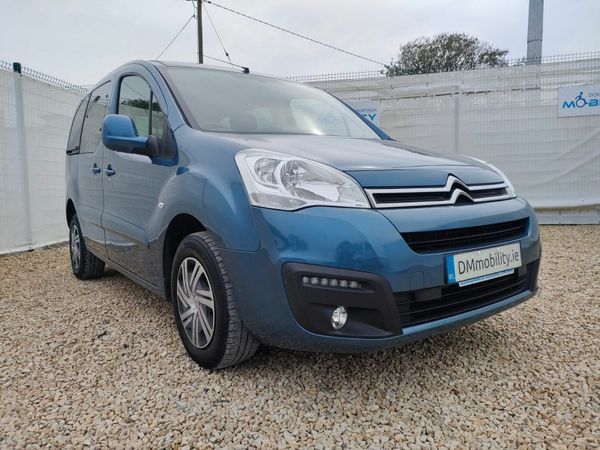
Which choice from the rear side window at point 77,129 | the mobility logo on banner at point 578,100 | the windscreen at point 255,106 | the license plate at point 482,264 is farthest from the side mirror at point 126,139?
the mobility logo on banner at point 578,100

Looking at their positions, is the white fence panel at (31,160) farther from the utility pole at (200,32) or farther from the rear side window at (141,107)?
the utility pole at (200,32)

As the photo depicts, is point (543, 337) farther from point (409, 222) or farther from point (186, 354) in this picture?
point (186, 354)

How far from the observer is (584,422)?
1701mm

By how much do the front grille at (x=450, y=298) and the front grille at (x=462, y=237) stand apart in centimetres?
16

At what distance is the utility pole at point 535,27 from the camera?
1007 centimetres

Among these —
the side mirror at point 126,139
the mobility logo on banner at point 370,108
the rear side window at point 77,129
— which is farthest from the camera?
the mobility logo on banner at point 370,108

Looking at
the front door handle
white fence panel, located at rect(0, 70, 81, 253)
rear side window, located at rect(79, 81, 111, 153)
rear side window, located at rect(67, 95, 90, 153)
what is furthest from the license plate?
white fence panel, located at rect(0, 70, 81, 253)

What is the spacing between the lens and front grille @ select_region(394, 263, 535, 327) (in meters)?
1.74

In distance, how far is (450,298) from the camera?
185cm

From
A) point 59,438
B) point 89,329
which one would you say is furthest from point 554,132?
point 59,438

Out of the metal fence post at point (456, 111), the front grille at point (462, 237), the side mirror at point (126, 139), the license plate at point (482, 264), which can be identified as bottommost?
the license plate at point (482, 264)

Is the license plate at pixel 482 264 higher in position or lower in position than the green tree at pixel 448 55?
lower

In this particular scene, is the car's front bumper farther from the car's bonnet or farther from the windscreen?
the windscreen

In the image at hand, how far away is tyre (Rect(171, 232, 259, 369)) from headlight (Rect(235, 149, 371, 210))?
35 centimetres
